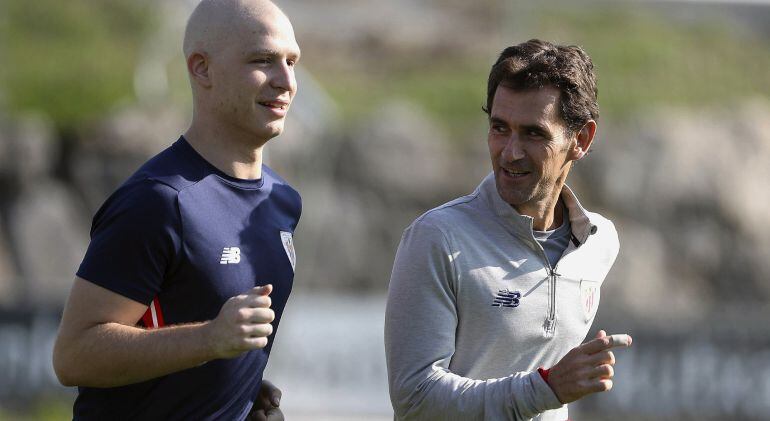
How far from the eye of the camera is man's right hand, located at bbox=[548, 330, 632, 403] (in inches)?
125

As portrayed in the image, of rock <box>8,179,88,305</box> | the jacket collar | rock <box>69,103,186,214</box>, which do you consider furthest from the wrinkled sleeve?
rock <box>69,103,186,214</box>

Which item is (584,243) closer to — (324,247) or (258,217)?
(258,217)

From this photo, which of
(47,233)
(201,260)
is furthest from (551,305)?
(47,233)

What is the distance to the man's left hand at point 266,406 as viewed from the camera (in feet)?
12.0

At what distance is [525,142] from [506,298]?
1.51 feet

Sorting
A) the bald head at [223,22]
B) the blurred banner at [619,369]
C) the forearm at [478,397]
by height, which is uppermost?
the bald head at [223,22]

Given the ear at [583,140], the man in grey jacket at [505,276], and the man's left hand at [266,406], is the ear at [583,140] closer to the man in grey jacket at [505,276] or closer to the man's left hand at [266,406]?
the man in grey jacket at [505,276]

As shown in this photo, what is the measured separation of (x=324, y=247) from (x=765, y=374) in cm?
473

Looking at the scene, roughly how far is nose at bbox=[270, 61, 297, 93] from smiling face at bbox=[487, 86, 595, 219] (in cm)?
60

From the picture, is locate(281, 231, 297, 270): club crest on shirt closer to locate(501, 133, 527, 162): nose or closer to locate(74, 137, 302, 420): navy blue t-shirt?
locate(74, 137, 302, 420): navy blue t-shirt

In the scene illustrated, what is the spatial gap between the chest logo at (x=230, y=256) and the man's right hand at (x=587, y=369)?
94 cm

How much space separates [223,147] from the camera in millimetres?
3514

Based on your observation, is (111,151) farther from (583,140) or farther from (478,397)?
(478,397)

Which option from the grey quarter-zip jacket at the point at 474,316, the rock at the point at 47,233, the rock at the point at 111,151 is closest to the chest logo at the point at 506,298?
the grey quarter-zip jacket at the point at 474,316
